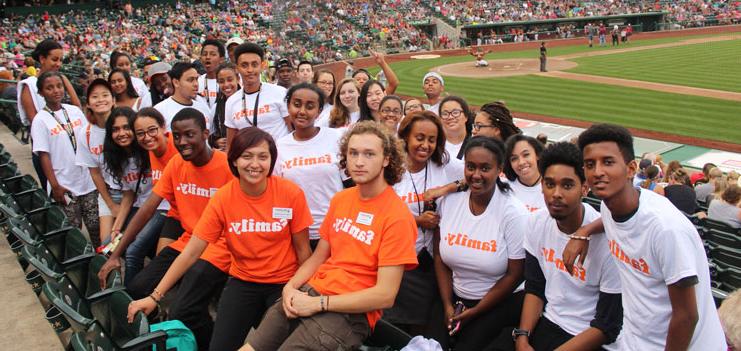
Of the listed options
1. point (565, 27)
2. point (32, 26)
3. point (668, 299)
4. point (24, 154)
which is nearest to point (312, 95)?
point (668, 299)

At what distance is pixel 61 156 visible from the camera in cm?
643

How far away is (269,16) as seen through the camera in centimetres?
4134

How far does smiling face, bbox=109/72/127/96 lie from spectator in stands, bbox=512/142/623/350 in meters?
5.39

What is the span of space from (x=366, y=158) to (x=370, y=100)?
309cm

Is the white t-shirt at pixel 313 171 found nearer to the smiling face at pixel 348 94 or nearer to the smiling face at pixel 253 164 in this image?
the smiling face at pixel 253 164

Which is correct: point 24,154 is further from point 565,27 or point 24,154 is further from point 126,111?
point 565,27

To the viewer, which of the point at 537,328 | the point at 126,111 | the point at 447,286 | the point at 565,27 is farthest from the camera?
the point at 565,27

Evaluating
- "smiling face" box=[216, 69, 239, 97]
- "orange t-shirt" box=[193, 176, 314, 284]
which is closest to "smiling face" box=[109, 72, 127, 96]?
"smiling face" box=[216, 69, 239, 97]

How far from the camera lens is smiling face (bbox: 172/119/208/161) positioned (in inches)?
171

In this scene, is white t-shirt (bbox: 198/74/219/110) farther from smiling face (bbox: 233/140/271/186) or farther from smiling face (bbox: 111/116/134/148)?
smiling face (bbox: 233/140/271/186)

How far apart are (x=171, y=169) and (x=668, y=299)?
3.67 meters

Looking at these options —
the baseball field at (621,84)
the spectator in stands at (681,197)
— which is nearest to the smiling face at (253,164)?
the spectator in stands at (681,197)

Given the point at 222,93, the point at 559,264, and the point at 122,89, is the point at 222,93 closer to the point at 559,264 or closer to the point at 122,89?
the point at 122,89

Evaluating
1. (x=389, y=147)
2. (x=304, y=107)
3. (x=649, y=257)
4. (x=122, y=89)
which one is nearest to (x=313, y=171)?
(x=304, y=107)
